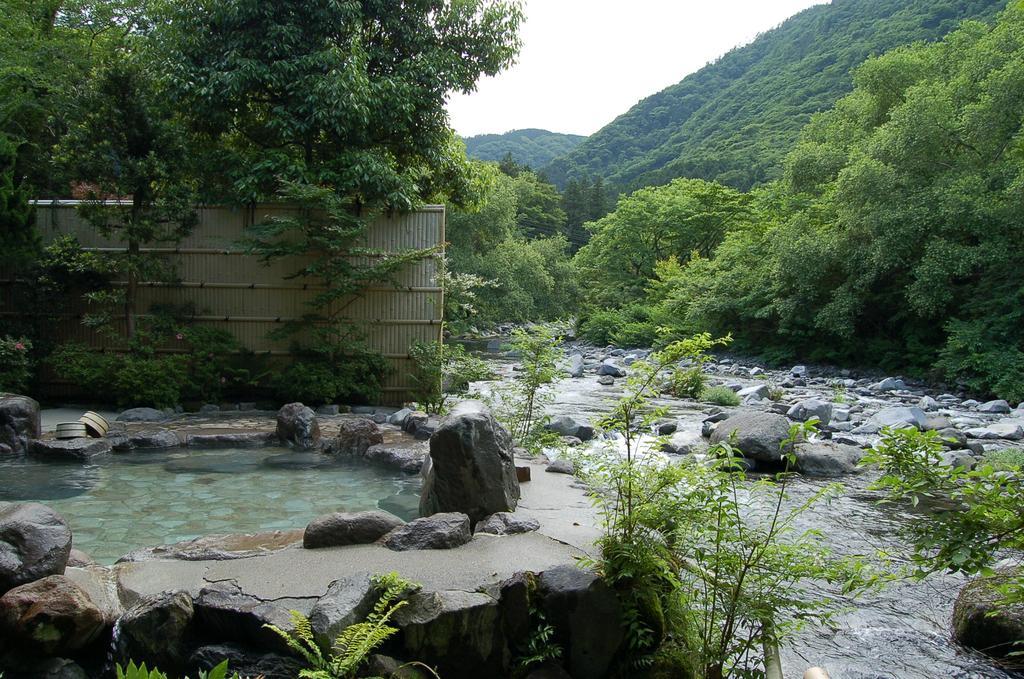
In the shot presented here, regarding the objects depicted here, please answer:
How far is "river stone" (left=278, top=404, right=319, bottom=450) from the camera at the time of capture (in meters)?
8.09

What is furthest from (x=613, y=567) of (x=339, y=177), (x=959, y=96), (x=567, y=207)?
(x=567, y=207)

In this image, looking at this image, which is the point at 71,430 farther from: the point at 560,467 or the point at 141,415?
the point at 560,467

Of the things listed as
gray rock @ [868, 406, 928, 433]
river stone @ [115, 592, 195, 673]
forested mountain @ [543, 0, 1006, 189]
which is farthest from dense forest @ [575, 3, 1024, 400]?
forested mountain @ [543, 0, 1006, 189]

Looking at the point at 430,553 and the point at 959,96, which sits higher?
the point at 959,96

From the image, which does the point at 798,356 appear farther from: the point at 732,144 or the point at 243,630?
the point at 732,144

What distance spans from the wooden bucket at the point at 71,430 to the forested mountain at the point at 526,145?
3326 inches

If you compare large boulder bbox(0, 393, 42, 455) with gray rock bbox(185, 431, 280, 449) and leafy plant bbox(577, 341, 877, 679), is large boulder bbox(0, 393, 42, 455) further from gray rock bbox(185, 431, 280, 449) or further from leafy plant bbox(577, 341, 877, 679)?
leafy plant bbox(577, 341, 877, 679)

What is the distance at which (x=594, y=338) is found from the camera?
93.9 ft

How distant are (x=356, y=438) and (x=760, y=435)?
4725 mm

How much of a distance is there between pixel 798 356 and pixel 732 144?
33872mm

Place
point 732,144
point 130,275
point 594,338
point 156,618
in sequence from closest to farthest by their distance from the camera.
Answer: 1. point 156,618
2. point 130,275
3. point 594,338
4. point 732,144

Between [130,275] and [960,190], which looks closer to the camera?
[130,275]

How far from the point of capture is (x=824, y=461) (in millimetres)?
8055

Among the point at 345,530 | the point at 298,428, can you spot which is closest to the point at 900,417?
the point at 298,428
